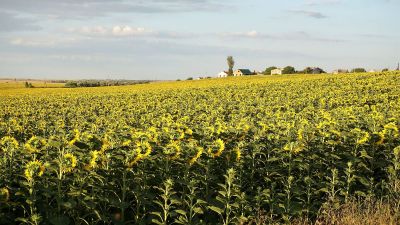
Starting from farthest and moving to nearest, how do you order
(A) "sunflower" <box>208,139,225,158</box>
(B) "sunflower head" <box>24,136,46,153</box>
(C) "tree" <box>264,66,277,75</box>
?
1. (C) "tree" <box>264,66,277,75</box>
2. (A) "sunflower" <box>208,139,225,158</box>
3. (B) "sunflower head" <box>24,136,46,153</box>

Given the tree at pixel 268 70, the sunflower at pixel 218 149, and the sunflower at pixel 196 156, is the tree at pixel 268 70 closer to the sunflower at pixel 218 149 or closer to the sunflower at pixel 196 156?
the sunflower at pixel 218 149

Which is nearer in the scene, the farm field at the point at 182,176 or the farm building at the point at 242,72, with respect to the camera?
the farm field at the point at 182,176

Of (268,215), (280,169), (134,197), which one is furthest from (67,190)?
(280,169)

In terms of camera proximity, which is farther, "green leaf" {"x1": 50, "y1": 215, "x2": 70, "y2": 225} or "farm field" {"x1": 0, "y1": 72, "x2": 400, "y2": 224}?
"farm field" {"x1": 0, "y1": 72, "x2": 400, "y2": 224}

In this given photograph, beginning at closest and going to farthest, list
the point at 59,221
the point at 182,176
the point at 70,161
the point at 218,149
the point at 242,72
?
the point at 59,221 → the point at 70,161 → the point at 182,176 → the point at 218,149 → the point at 242,72

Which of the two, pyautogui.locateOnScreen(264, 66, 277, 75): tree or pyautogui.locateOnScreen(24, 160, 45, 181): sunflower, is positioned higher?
pyautogui.locateOnScreen(264, 66, 277, 75): tree

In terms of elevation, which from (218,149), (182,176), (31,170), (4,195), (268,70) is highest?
(268,70)

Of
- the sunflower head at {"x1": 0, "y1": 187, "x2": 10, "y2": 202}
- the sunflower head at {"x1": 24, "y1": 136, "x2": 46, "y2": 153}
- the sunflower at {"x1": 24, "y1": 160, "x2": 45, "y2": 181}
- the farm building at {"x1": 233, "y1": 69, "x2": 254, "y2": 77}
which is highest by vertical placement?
the farm building at {"x1": 233, "y1": 69, "x2": 254, "y2": 77}

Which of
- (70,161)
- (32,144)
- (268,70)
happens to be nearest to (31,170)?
(70,161)

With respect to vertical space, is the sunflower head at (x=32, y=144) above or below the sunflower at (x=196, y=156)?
above

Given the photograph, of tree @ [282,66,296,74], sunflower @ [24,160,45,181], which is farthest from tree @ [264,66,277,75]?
sunflower @ [24,160,45,181]

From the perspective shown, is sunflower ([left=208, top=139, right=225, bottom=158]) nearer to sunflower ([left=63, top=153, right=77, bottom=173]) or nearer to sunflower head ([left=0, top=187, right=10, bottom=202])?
sunflower ([left=63, top=153, right=77, bottom=173])

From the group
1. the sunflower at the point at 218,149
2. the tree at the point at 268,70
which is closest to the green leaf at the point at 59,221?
the sunflower at the point at 218,149

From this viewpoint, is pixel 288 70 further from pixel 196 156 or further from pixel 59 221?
pixel 59 221
